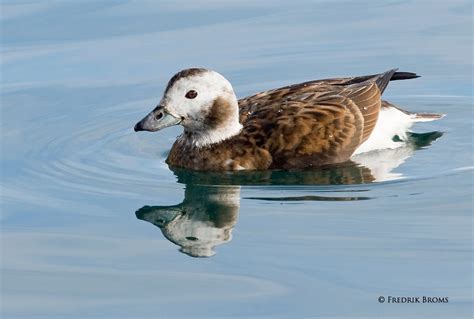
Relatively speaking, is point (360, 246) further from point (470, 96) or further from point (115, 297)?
point (470, 96)

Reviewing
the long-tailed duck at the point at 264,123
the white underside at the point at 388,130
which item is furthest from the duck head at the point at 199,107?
the white underside at the point at 388,130

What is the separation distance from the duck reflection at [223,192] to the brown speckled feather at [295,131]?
0.12m

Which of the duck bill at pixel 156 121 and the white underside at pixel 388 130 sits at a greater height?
the white underside at pixel 388 130

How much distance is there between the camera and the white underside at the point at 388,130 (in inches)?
592

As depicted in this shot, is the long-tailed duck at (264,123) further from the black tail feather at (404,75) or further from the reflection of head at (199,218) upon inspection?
the reflection of head at (199,218)

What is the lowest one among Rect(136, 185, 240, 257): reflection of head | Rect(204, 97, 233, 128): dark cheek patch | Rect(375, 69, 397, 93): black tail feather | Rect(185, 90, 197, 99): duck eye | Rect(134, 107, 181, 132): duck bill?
Rect(136, 185, 240, 257): reflection of head

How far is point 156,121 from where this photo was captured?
46.9ft

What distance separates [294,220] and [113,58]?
5795 mm

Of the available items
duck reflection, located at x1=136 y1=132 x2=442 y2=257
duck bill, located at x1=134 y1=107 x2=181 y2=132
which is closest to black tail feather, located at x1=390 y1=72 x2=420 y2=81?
duck reflection, located at x1=136 y1=132 x2=442 y2=257

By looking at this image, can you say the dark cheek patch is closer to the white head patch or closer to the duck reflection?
the white head patch

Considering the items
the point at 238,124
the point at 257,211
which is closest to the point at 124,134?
the point at 238,124

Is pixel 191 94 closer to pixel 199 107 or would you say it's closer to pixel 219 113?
pixel 199 107

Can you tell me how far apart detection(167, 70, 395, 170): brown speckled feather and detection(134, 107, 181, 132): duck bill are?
1.45 ft

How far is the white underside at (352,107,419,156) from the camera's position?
15039 mm
